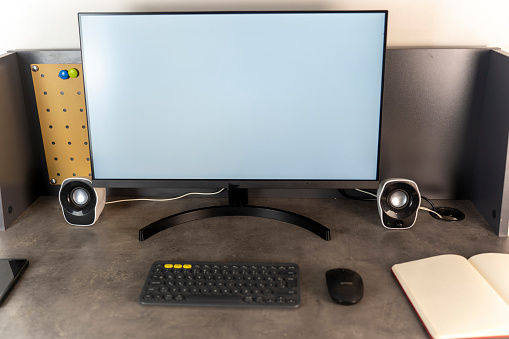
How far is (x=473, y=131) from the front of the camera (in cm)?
148

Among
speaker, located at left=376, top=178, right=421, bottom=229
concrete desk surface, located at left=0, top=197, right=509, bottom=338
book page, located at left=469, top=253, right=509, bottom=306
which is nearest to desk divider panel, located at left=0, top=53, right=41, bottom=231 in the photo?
concrete desk surface, located at left=0, top=197, right=509, bottom=338

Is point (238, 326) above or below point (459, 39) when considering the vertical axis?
below

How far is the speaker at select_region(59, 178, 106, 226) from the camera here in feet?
4.58

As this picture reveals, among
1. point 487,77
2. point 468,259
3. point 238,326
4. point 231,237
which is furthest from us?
point 487,77

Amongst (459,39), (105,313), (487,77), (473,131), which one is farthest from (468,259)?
(105,313)

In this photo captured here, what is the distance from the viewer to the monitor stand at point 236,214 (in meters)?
1.35

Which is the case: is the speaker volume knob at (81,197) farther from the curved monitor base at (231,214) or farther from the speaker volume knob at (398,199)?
the speaker volume knob at (398,199)

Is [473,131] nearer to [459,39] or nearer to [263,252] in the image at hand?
[459,39]

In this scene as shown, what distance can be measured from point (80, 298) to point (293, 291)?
47cm

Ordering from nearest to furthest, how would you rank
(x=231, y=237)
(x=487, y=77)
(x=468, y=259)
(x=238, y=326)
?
(x=238, y=326), (x=468, y=259), (x=231, y=237), (x=487, y=77)

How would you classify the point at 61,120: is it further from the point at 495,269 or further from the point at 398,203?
the point at 495,269

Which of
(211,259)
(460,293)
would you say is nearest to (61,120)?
(211,259)

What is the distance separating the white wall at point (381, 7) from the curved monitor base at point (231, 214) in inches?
23.3

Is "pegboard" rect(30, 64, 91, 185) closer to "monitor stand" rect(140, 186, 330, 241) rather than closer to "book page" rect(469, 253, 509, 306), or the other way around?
"monitor stand" rect(140, 186, 330, 241)
